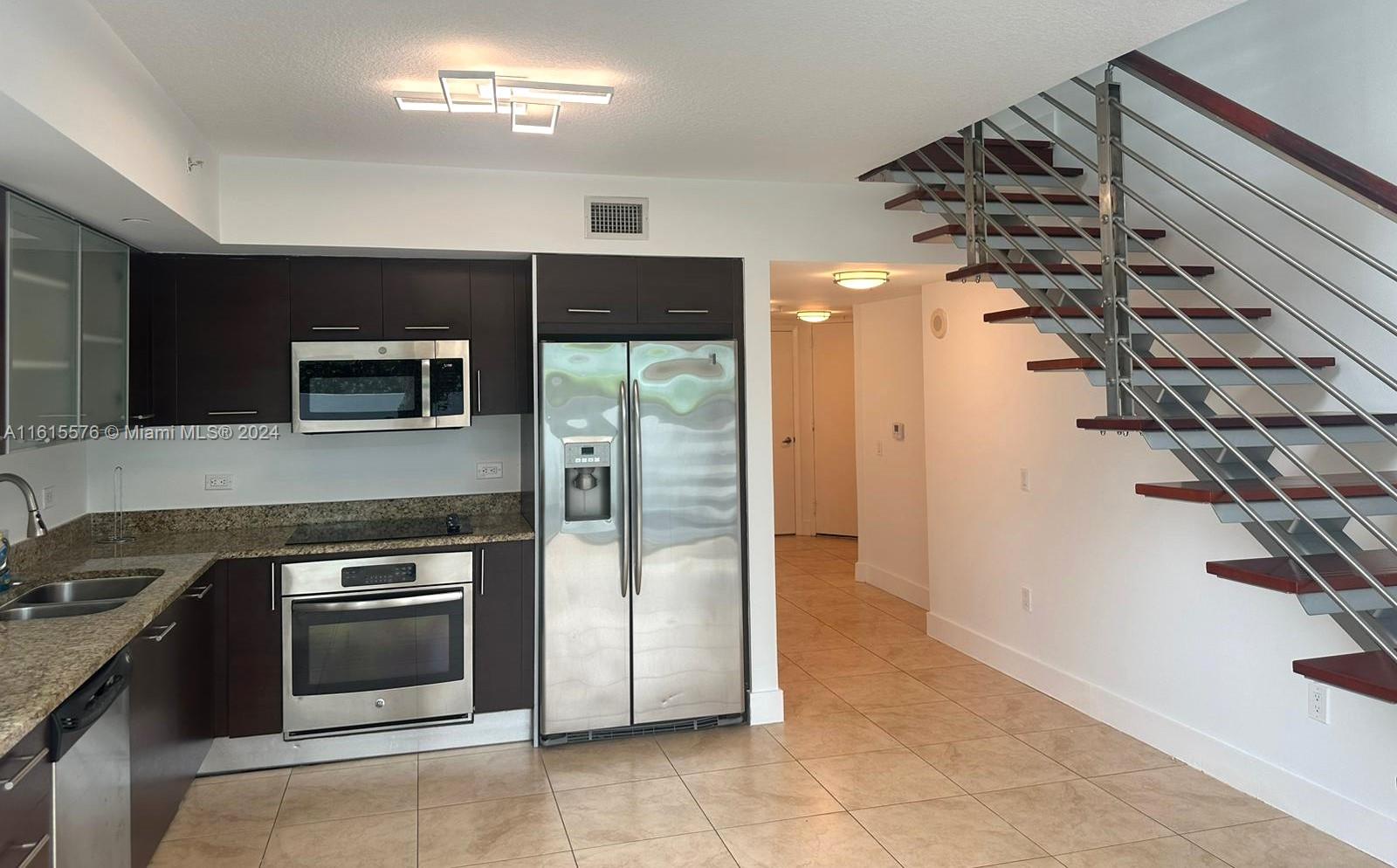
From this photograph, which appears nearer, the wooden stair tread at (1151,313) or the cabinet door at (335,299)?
the wooden stair tread at (1151,313)

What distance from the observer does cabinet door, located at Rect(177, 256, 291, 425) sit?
4086 mm

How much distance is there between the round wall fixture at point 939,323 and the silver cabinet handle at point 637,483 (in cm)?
222

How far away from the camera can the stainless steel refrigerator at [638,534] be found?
4.15 m

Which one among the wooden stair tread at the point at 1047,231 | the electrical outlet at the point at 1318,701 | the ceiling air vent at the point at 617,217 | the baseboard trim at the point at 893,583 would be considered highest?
the ceiling air vent at the point at 617,217

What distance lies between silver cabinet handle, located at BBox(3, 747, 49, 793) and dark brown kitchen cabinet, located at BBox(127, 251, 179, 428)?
2.22 meters

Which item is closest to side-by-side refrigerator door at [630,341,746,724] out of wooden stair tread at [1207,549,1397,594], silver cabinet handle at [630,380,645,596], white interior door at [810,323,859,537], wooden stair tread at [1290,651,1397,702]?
silver cabinet handle at [630,380,645,596]

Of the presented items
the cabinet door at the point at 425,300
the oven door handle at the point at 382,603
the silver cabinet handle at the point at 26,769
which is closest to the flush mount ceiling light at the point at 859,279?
the cabinet door at the point at 425,300

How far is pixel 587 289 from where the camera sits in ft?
14.0

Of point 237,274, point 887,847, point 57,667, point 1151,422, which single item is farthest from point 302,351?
point 1151,422

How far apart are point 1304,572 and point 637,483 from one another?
8.28ft

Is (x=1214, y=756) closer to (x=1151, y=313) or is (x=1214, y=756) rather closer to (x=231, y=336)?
(x=1151, y=313)

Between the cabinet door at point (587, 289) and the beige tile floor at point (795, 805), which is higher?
the cabinet door at point (587, 289)

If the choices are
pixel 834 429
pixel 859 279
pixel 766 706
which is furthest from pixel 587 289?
pixel 834 429

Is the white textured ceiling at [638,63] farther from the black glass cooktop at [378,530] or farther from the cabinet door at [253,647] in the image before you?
the cabinet door at [253,647]
